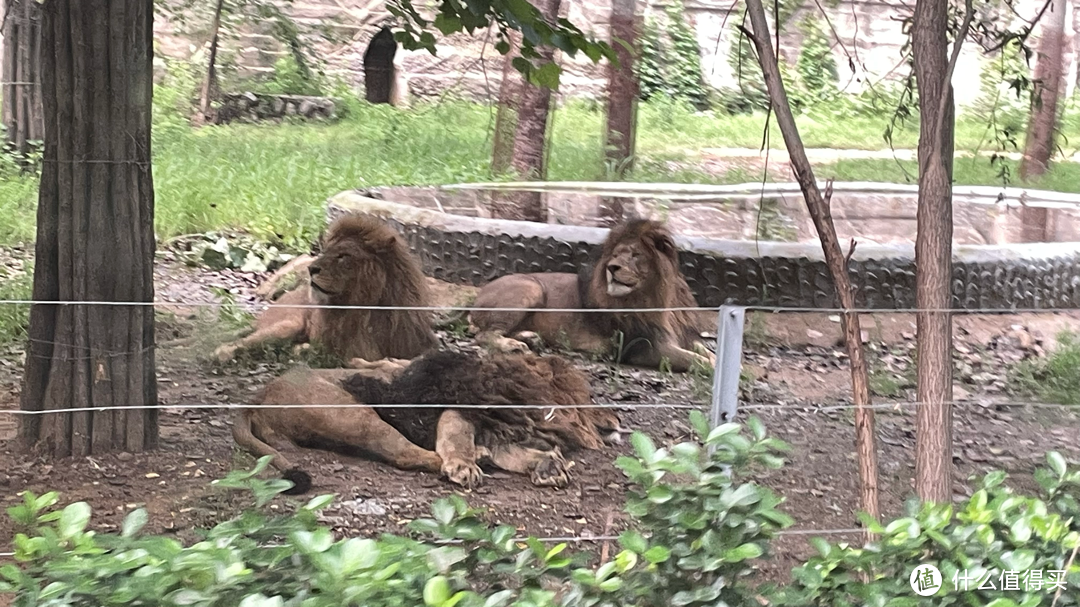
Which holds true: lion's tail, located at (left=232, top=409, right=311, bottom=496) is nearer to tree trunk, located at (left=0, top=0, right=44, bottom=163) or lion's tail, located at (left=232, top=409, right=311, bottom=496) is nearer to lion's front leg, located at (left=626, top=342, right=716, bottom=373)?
lion's front leg, located at (left=626, top=342, right=716, bottom=373)

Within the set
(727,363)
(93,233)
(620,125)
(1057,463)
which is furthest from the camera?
(620,125)

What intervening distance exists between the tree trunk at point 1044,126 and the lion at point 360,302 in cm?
735

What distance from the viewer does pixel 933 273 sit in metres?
2.94

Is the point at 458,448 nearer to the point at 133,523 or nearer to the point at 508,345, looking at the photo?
the point at 508,345

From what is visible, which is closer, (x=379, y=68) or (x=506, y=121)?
(x=506, y=121)

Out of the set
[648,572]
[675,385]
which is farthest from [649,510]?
[675,385]

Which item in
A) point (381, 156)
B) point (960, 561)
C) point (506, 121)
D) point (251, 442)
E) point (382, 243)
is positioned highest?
point (506, 121)

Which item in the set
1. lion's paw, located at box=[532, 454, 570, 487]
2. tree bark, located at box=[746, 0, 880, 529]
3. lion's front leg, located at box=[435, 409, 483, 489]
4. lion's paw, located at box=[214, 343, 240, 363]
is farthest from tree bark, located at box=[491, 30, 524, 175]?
tree bark, located at box=[746, 0, 880, 529]

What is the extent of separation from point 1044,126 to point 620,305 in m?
7.38

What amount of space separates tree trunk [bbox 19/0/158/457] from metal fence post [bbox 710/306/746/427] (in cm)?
226

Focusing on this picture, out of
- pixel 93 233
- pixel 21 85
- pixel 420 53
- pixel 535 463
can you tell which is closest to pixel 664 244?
pixel 535 463

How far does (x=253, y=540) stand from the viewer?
180cm

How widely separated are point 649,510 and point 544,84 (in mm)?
1819

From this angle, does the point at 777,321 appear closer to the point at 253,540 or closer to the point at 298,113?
the point at 253,540
